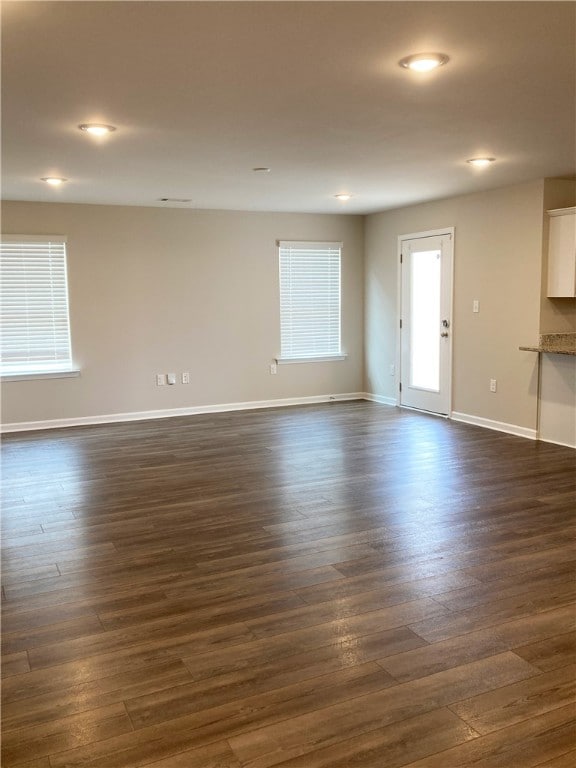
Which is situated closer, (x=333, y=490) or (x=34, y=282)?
(x=333, y=490)

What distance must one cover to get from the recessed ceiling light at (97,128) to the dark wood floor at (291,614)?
7.81 feet

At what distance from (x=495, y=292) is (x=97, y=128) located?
4.17 metres

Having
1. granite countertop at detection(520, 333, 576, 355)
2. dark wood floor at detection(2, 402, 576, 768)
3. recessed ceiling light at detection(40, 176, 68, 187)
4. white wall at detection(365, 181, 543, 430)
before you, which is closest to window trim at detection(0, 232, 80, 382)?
recessed ceiling light at detection(40, 176, 68, 187)

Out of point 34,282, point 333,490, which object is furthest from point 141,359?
point 333,490

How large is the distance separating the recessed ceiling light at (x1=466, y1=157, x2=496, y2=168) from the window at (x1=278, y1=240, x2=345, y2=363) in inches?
130

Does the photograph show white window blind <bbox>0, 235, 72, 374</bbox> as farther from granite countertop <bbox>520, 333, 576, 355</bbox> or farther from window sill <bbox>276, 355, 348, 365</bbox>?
granite countertop <bbox>520, 333, 576, 355</bbox>

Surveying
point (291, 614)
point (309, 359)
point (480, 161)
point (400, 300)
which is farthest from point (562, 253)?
point (291, 614)

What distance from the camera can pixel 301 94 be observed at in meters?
3.31

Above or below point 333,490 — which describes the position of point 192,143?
above

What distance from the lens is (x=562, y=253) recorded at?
590 centimetres

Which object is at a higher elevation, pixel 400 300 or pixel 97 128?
pixel 97 128

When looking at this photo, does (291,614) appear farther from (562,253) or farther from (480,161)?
(562,253)

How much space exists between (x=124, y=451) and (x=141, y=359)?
1748 mm

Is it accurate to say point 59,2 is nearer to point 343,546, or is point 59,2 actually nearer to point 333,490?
point 343,546
